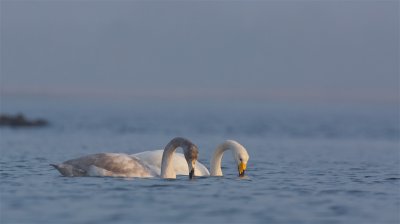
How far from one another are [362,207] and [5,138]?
25.9m

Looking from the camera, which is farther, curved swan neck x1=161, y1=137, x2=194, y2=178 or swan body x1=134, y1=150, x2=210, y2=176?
swan body x1=134, y1=150, x2=210, y2=176

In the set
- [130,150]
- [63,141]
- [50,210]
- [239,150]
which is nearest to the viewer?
[50,210]

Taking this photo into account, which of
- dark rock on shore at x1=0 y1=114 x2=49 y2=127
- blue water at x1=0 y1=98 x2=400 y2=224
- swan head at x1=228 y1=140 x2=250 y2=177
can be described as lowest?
blue water at x1=0 y1=98 x2=400 y2=224

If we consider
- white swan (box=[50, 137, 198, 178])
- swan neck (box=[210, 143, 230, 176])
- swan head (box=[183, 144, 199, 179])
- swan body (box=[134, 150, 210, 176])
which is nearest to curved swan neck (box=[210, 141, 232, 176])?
swan neck (box=[210, 143, 230, 176])

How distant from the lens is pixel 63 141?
38.3 metres

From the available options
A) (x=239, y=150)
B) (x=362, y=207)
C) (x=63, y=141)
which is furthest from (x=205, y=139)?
(x=362, y=207)

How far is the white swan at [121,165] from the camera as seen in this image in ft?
65.8

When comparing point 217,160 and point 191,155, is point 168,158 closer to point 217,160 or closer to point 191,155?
point 191,155

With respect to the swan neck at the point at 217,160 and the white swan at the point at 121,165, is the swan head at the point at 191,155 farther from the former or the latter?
the swan neck at the point at 217,160

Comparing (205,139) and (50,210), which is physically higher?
(205,139)

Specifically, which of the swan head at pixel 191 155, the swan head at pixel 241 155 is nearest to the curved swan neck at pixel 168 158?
the swan head at pixel 191 155

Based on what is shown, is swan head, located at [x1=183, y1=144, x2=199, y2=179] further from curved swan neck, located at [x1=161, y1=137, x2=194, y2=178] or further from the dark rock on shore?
the dark rock on shore

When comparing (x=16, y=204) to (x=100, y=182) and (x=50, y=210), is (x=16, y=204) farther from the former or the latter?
(x=100, y=182)

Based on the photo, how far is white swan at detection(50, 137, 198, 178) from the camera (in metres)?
20.0
